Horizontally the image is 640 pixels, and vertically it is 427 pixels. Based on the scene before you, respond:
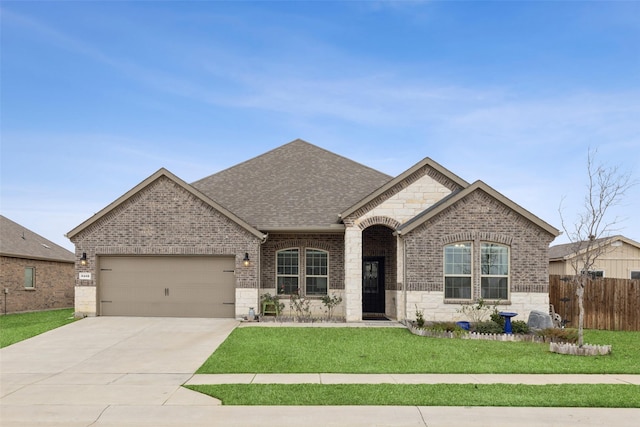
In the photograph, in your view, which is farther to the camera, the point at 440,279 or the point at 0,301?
the point at 0,301

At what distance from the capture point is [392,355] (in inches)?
494

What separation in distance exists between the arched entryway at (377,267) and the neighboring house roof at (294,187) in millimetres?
1840

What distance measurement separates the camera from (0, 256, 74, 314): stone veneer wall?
82.0 ft

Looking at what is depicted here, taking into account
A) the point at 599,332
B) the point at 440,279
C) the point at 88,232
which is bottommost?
the point at 599,332

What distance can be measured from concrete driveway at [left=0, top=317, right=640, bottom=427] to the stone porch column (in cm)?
663

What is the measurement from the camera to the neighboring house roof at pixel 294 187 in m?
21.0

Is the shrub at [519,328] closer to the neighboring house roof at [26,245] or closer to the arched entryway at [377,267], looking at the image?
the arched entryway at [377,267]

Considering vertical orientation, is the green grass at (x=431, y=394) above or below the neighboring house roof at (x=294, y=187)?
below

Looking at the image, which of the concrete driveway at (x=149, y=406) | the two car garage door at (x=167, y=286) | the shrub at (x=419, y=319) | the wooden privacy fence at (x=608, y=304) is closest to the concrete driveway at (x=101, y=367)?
the concrete driveway at (x=149, y=406)

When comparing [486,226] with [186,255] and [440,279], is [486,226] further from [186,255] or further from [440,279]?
[186,255]

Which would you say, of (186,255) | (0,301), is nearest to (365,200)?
(186,255)

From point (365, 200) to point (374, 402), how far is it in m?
11.4

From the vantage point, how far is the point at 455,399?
855 cm

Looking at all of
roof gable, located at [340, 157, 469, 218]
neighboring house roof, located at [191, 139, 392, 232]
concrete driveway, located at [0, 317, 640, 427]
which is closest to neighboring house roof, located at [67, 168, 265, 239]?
neighboring house roof, located at [191, 139, 392, 232]
